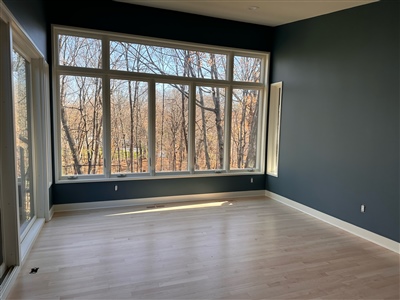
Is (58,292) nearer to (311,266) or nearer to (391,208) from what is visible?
(311,266)

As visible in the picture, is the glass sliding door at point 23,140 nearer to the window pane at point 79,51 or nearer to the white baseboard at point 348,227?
the window pane at point 79,51

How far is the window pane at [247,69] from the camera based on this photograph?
17.3ft

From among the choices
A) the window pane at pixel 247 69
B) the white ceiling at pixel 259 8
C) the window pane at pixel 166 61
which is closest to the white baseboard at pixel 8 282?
the window pane at pixel 166 61

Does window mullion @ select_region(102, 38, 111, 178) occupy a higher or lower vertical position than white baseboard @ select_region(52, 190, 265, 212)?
higher

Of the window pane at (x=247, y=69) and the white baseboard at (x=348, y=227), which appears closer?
the white baseboard at (x=348, y=227)

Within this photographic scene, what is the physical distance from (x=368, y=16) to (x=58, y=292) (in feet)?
14.8

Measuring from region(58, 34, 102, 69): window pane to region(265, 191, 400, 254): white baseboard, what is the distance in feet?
12.8

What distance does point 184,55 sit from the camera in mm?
4910

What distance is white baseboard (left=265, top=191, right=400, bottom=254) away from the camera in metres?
3.32

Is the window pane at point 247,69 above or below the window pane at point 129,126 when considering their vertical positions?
above

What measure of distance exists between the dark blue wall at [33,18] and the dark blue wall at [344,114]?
3806 millimetres

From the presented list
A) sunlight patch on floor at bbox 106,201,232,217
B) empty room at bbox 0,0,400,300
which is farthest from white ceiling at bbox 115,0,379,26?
sunlight patch on floor at bbox 106,201,232,217

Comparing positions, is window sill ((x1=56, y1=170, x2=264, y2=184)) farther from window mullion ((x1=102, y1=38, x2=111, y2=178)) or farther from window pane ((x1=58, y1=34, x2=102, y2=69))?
window pane ((x1=58, y1=34, x2=102, y2=69))

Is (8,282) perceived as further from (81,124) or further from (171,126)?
(171,126)
